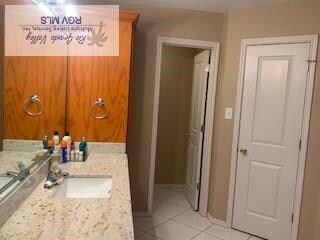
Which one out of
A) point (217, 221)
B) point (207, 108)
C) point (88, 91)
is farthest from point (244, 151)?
point (88, 91)

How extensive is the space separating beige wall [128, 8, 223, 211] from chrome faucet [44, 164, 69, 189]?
4.27 feet

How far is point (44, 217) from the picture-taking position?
1162 mm

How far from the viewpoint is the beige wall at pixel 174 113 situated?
395 centimetres

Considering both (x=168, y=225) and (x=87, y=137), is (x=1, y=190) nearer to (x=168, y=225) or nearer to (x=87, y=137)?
(x=87, y=137)

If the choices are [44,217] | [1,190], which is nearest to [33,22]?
[1,190]

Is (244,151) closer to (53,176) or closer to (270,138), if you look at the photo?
(270,138)

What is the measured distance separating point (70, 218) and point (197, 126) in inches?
93.2

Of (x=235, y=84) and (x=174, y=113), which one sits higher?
(x=235, y=84)

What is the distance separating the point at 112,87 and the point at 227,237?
192 centimetres

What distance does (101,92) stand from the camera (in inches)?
92.9

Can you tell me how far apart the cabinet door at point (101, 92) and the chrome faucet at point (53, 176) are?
683mm

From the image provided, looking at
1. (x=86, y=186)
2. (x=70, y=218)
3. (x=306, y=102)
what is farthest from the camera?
(x=306, y=102)

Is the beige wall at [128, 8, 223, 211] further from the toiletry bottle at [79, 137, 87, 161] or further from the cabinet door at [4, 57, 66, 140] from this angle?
the cabinet door at [4, 57, 66, 140]

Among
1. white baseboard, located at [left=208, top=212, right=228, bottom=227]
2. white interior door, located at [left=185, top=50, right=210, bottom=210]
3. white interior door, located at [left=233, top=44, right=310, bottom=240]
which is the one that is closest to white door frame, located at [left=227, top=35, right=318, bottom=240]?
white interior door, located at [left=233, top=44, right=310, bottom=240]
